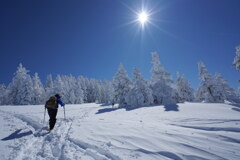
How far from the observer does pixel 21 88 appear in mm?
37062

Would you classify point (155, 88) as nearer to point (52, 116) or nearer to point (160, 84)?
point (160, 84)

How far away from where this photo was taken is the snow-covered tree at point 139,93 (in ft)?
83.5

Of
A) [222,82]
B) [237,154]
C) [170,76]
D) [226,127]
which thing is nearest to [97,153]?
[237,154]

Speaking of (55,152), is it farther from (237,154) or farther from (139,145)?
(237,154)

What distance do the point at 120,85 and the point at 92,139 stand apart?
86.9ft

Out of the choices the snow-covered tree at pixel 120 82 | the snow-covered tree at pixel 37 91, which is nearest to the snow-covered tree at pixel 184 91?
the snow-covered tree at pixel 120 82

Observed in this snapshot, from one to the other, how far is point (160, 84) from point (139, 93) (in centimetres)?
529

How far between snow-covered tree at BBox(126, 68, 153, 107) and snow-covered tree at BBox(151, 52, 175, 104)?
6.40 ft

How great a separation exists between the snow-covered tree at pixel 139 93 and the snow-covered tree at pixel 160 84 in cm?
195

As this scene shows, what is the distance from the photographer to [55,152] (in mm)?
4066

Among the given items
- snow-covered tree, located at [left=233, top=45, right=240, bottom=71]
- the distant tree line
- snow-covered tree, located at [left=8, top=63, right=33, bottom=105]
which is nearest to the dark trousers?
the distant tree line

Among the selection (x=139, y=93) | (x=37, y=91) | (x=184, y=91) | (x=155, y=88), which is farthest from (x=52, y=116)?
(x=37, y=91)

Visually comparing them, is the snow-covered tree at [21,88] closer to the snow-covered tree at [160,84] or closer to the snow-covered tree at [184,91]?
the snow-covered tree at [160,84]

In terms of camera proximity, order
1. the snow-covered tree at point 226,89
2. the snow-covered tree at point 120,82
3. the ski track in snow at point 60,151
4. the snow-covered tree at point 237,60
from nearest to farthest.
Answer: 1. the ski track in snow at point 60,151
2. the snow-covered tree at point 237,60
3. the snow-covered tree at point 120,82
4. the snow-covered tree at point 226,89
